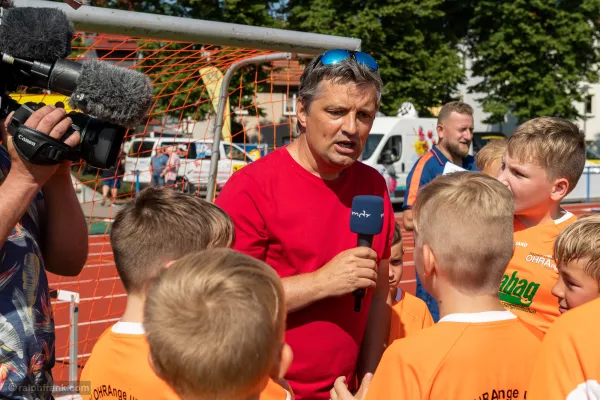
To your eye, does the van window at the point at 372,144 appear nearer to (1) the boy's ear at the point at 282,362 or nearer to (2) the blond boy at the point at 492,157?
(2) the blond boy at the point at 492,157

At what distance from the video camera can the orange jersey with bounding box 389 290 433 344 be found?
1.89 m

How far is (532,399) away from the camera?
2080 millimetres

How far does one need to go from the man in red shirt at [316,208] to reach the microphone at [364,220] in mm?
70

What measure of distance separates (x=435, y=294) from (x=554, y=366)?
0.42 metres

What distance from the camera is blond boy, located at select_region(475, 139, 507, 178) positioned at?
4.67 m

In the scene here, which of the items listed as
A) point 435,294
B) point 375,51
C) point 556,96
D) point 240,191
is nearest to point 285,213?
point 240,191

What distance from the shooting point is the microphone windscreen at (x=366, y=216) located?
2592 mm

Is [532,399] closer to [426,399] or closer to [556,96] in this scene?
[426,399]

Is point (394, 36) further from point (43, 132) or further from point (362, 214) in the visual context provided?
point (43, 132)

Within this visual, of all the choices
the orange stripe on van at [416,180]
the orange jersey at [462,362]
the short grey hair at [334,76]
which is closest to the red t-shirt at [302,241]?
the short grey hair at [334,76]

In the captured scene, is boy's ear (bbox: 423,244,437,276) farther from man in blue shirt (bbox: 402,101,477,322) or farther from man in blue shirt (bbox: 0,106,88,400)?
man in blue shirt (bbox: 402,101,477,322)

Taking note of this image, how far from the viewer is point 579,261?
2680mm

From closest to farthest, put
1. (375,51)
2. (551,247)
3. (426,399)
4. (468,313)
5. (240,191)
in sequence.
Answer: (426,399)
(468,313)
(240,191)
(551,247)
(375,51)

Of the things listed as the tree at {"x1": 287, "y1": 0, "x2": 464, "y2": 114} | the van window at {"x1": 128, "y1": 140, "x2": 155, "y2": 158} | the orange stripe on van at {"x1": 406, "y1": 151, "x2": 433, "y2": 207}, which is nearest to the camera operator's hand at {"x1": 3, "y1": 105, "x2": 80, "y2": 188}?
the van window at {"x1": 128, "y1": 140, "x2": 155, "y2": 158}
